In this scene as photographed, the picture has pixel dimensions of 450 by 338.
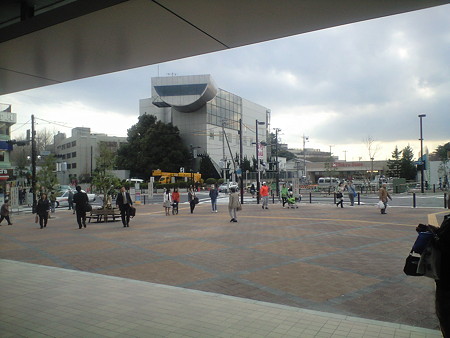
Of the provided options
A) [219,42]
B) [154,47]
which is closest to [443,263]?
[219,42]

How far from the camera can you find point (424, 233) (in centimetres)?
340

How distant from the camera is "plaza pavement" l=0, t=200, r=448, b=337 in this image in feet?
15.4

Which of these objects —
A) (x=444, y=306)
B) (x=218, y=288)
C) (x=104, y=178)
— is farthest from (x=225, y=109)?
(x=444, y=306)

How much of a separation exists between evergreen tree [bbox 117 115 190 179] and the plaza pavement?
58447mm

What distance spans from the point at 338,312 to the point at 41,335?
3.87m

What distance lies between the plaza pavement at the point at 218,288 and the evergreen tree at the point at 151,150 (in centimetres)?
5845

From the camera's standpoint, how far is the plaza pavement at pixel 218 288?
4.68 meters

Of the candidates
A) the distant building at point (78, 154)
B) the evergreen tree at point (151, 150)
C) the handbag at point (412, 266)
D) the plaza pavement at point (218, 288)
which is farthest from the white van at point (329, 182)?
the handbag at point (412, 266)

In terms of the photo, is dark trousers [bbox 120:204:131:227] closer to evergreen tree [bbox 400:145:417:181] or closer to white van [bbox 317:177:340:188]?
white van [bbox 317:177:340:188]

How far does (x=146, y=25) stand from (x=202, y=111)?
72.0 m

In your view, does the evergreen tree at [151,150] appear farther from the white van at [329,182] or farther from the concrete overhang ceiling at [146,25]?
the concrete overhang ceiling at [146,25]

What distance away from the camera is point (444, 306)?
124 inches

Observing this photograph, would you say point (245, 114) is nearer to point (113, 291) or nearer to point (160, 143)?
point (160, 143)

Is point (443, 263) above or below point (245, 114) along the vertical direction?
below
